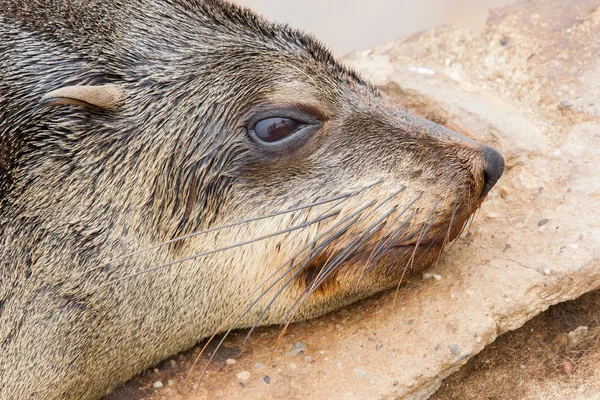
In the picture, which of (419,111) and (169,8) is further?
(419,111)

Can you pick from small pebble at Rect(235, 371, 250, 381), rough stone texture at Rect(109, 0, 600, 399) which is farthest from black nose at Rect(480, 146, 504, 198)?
small pebble at Rect(235, 371, 250, 381)

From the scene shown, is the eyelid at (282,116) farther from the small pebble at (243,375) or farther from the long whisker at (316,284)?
the small pebble at (243,375)

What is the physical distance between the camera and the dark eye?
3.90 meters

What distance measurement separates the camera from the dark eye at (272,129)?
153 inches

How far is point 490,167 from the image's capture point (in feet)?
13.7

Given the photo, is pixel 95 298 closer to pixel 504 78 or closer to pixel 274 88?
pixel 274 88

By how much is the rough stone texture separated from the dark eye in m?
1.13

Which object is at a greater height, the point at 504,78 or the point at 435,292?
the point at 504,78

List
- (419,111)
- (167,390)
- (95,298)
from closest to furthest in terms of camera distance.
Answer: (95,298) < (167,390) < (419,111)

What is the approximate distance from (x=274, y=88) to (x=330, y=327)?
136cm

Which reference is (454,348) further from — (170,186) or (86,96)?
(86,96)

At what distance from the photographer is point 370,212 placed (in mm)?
3941

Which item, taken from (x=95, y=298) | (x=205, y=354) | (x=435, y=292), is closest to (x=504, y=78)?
(x=435, y=292)

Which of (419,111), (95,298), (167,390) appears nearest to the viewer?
(95,298)
